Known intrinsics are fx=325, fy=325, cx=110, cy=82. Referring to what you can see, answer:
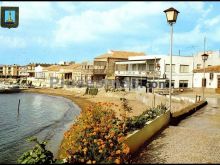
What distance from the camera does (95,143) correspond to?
30.9 ft

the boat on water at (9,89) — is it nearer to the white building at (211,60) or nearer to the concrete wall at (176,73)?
the concrete wall at (176,73)

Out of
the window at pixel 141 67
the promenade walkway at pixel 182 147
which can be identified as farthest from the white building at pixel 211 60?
the promenade walkway at pixel 182 147

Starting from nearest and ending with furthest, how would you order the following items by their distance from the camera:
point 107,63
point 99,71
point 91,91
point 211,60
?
point 211,60
point 91,91
point 107,63
point 99,71

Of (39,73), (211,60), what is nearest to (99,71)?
(211,60)

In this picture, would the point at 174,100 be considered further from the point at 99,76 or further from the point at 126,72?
the point at 99,76

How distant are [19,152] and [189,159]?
48.5 ft

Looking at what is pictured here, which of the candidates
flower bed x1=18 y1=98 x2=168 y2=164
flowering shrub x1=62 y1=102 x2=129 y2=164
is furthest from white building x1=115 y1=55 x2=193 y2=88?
flowering shrub x1=62 y1=102 x2=129 y2=164

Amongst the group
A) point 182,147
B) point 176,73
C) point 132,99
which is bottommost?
point 132,99

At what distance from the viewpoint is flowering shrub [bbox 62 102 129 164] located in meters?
9.03

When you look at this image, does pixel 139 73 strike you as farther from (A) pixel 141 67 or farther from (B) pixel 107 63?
(B) pixel 107 63

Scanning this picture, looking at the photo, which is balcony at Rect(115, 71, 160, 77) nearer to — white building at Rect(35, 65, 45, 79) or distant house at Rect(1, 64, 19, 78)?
white building at Rect(35, 65, 45, 79)

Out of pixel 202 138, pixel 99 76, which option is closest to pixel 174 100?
pixel 202 138

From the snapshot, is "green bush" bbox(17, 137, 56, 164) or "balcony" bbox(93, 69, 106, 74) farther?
"balcony" bbox(93, 69, 106, 74)

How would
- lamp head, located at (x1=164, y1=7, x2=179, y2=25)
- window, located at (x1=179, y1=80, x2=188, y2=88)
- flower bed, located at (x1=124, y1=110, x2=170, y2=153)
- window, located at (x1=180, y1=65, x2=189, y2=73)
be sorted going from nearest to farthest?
flower bed, located at (x1=124, y1=110, x2=170, y2=153) → lamp head, located at (x1=164, y1=7, x2=179, y2=25) → window, located at (x1=179, y1=80, x2=188, y2=88) → window, located at (x1=180, y1=65, x2=189, y2=73)
